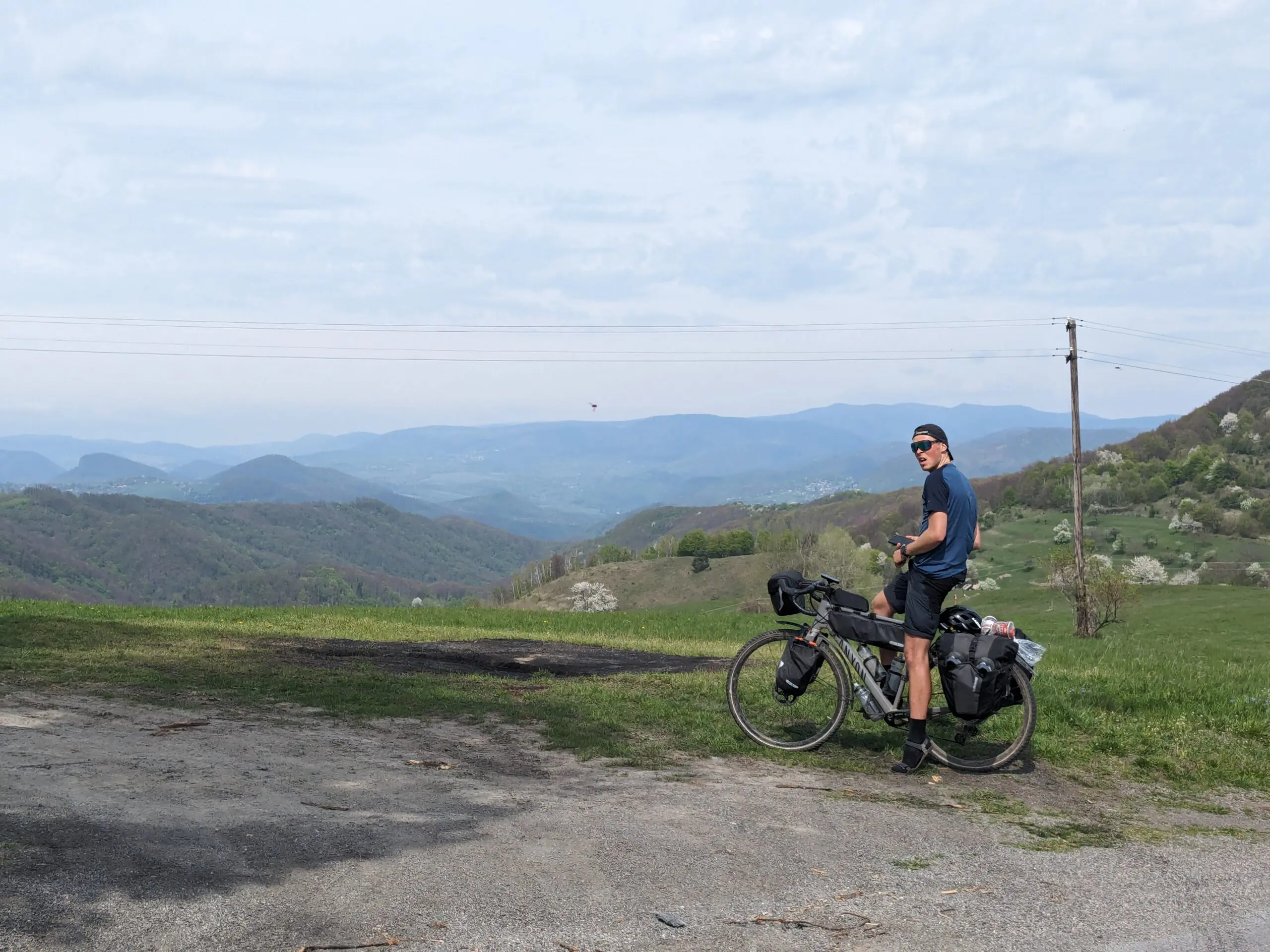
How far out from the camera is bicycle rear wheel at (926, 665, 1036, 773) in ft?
26.5

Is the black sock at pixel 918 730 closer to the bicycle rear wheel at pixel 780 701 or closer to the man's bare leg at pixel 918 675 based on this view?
the man's bare leg at pixel 918 675

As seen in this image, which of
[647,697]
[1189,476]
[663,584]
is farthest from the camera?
[663,584]

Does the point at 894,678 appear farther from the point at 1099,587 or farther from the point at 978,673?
the point at 1099,587

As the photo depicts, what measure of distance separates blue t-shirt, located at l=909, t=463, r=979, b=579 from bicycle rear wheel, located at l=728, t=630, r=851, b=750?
3.96 ft

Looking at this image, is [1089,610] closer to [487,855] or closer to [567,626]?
[567,626]

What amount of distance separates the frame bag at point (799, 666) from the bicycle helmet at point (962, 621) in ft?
3.44

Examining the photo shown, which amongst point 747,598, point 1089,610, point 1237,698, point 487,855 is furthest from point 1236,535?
point 487,855

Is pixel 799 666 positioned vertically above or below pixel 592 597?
above

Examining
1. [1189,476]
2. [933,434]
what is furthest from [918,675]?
[1189,476]

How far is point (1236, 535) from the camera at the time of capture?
125250 millimetres

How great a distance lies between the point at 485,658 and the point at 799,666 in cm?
852

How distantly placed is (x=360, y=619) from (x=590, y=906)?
22482 mm

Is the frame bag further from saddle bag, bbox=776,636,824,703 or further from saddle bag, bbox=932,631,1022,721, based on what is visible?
saddle bag, bbox=932,631,1022,721

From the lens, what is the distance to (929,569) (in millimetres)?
8000
